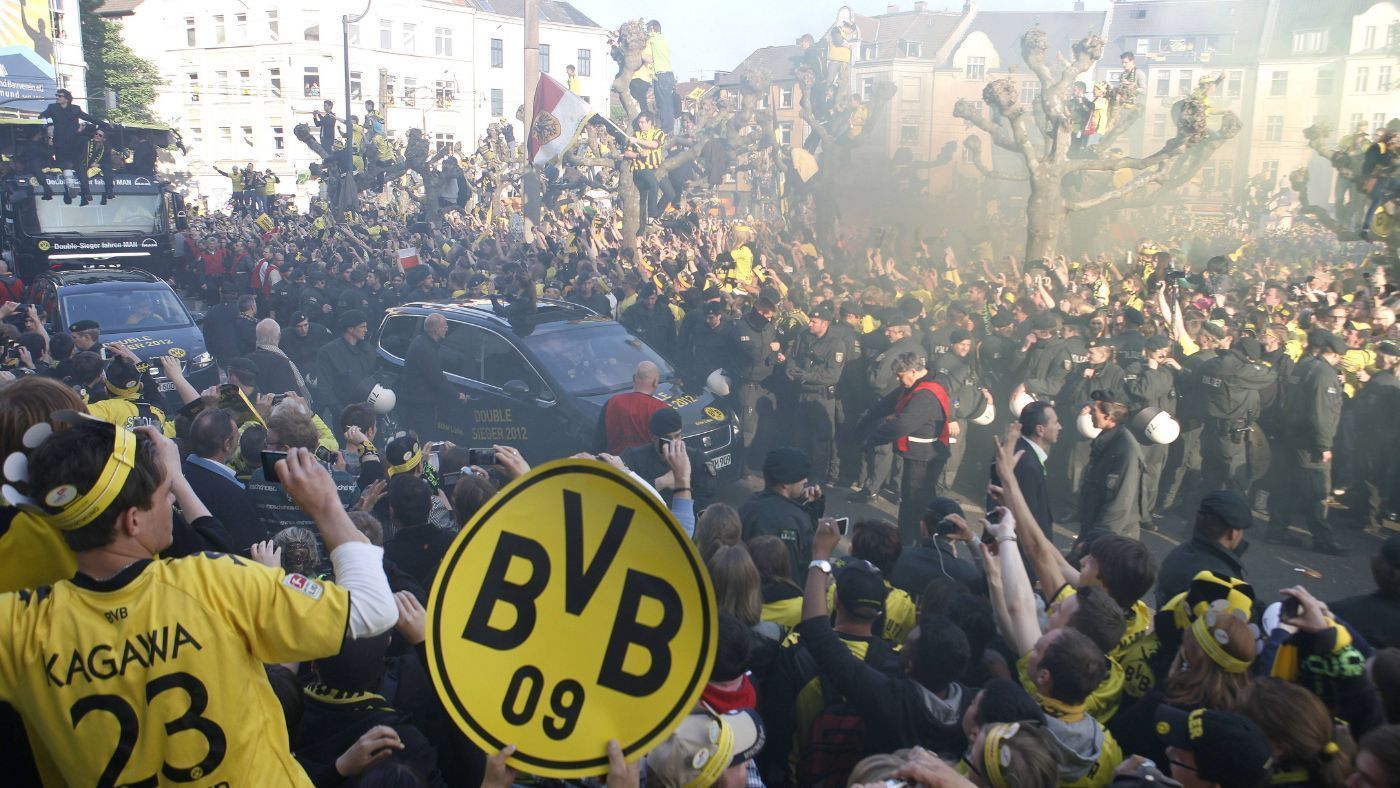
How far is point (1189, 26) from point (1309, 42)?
10523 millimetres

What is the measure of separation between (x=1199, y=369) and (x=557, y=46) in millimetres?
58294

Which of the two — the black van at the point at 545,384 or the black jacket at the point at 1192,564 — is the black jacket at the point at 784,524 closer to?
the black jacket at the point at 1192,564

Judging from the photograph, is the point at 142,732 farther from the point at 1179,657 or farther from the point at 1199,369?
the point at 1199,369

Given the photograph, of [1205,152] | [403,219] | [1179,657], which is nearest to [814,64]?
[403,219]

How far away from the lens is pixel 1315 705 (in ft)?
9.20

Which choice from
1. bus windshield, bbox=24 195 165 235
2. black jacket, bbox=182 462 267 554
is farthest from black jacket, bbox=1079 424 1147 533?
bus windshield, bbox=24 195 165 235

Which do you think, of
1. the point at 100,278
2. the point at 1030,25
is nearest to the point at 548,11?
the point at 1030,25

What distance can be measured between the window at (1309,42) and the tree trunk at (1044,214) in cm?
1416

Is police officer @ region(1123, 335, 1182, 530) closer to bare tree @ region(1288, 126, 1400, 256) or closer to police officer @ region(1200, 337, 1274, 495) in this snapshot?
police officer @ region(1200, 337, 1274, 495)

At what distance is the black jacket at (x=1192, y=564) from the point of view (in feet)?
14.8

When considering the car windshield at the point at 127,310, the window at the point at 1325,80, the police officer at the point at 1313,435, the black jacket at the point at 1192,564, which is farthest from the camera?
the window at the point at 1325,80

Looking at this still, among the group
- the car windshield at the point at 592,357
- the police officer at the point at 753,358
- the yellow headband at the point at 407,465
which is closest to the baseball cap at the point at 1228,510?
the yellow headband at the point at 407,465

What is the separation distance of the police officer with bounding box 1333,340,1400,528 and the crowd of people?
0.09 ft

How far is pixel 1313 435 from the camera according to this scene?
8.35m
